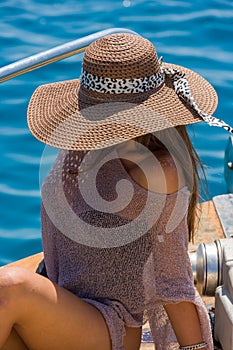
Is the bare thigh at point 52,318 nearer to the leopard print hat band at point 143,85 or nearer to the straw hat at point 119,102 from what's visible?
the straw hat at point 119,102

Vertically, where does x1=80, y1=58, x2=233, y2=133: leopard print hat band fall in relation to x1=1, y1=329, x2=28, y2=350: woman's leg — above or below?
above

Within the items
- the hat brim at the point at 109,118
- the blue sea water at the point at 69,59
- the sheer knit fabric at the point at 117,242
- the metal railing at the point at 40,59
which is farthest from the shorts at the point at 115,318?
the blue sea water at the point at 69,59

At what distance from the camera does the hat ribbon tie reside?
82.6 inches

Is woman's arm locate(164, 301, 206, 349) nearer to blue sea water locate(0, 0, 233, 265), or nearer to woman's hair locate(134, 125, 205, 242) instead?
woman's hair locate(134, 125, 205, 242)

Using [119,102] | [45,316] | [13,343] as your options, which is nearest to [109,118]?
[119,102]

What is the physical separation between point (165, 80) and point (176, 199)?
0.99 feet

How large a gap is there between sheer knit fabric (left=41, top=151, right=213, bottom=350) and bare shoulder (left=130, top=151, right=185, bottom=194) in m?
0.02

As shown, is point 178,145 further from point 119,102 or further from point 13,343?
point 13,343

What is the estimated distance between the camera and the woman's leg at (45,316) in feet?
6.82

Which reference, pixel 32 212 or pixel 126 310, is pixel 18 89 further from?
pixel 126 310

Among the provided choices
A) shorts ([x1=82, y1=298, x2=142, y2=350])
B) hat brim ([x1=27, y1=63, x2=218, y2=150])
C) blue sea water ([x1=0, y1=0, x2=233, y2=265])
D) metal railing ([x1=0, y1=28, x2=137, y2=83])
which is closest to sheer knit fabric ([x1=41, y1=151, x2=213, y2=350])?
shorts ([x1=82, y1=298, x2=142, y2=350])

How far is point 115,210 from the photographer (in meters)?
2.23

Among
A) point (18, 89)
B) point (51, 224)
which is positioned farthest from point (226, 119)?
point (51, 224)

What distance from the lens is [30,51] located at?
18.2 feet
